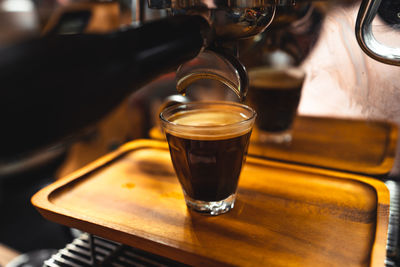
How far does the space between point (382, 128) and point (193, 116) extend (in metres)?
0.45

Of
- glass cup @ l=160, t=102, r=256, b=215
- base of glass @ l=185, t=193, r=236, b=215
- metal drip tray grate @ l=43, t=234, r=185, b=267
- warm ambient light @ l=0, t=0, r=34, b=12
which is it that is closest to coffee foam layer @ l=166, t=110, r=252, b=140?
glass cup @ l=160, t=102, r=256, b=215

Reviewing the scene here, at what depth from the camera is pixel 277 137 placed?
2.53ft

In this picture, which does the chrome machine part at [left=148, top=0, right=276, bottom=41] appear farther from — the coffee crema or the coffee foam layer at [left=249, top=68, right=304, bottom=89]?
the coffee foam layer at [left=249, top=68, right=304, bottom=89]

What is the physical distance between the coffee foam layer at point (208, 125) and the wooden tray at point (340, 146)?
0.20m

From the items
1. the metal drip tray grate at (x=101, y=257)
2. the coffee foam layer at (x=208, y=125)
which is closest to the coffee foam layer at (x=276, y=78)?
the coffee foam layer at (x=208, y=125)

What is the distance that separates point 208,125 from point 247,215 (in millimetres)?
143

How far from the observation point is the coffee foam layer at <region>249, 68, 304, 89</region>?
29.5 inches

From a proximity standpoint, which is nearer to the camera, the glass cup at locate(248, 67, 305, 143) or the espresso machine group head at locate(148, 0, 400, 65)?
the espresso machine group head at locate(148, 0, 400, 65)

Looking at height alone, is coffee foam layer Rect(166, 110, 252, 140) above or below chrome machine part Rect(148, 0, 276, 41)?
below

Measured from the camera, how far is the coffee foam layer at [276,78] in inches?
29.5

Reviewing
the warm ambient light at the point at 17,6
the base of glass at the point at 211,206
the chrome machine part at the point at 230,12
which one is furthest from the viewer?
the warm ambient light at the point at 17,6

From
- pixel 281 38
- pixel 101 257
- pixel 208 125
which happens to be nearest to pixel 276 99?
pixel 281 38

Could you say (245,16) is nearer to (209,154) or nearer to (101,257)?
(209,154)

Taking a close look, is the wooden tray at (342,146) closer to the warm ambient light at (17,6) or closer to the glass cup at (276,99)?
the glass cup at (276,99)
